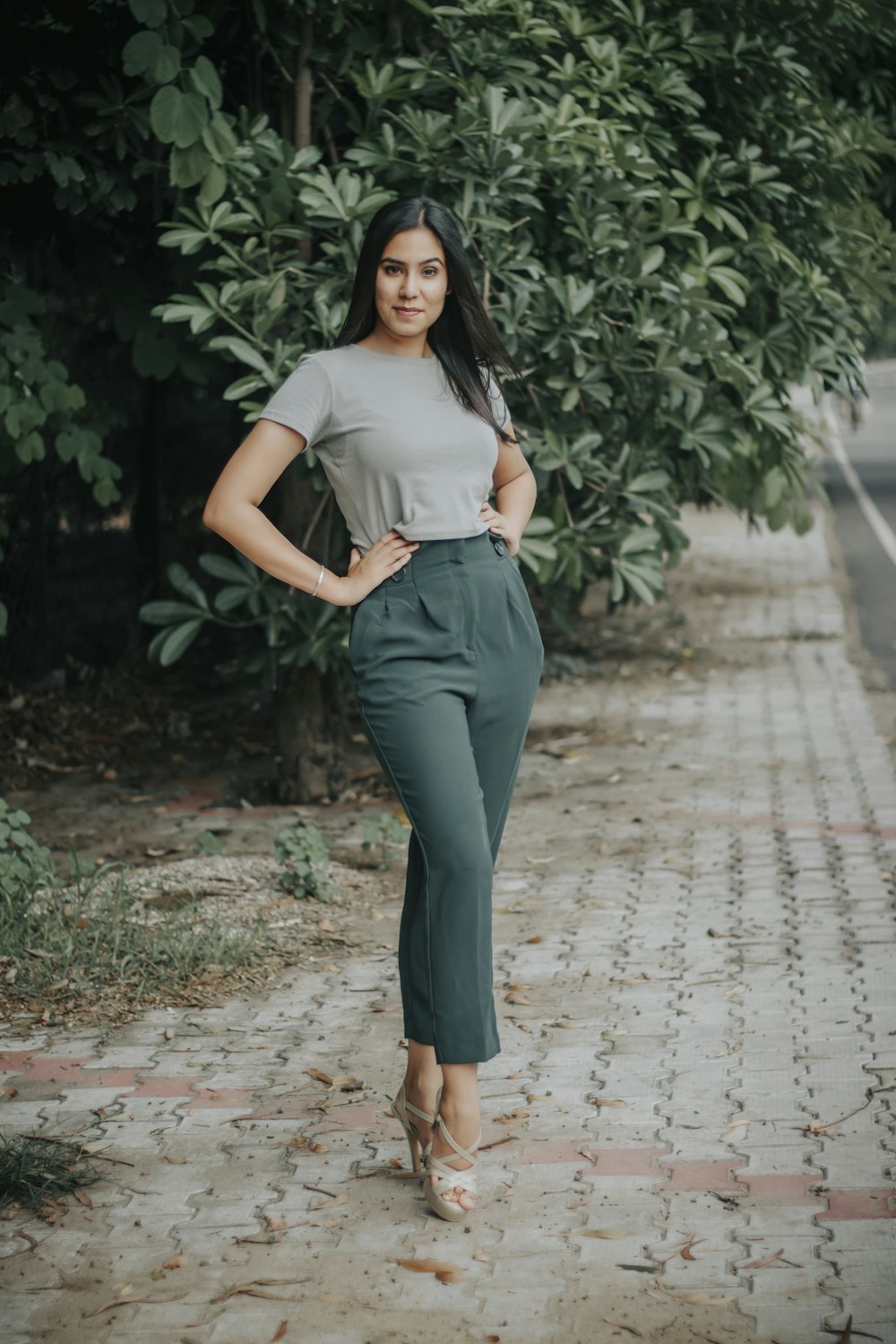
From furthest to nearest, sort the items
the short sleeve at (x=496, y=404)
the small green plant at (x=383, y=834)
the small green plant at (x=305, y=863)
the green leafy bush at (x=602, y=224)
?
the small green plant at (x=383, y=834)
the green leafy bush at (x=602, y=224)
the small green plant at (x=305, y=863)
the short sleeve at (x=496, y=404)

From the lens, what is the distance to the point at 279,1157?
3.80 meters

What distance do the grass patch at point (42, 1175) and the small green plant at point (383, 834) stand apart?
101 inches

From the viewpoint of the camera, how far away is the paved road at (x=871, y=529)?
12.0 metres

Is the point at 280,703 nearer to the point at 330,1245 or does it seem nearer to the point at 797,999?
the point at 797,999

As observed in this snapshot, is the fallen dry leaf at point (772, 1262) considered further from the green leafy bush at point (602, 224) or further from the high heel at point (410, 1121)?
the green leafy bush at point (602, 224)

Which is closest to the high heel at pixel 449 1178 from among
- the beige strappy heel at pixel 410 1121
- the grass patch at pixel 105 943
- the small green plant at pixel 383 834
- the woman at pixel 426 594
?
the woman at pixel 426 594

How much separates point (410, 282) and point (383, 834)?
3408mm

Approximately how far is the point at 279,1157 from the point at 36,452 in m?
3.51

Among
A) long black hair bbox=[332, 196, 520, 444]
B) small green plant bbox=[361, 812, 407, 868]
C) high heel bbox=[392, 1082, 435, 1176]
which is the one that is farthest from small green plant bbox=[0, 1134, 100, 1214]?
small green plant bbox=[361, 812, 407, 868]

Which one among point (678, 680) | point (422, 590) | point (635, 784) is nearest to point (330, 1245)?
point (422, 590)

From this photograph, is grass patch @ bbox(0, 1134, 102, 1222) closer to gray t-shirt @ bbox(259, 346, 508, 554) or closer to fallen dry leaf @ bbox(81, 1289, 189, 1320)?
Result: fallen dry leaf @ bbox(81, 1289, 189, 1320)

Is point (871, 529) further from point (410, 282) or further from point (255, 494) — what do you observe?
point (255, 494)

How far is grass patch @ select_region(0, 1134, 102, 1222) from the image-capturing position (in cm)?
355

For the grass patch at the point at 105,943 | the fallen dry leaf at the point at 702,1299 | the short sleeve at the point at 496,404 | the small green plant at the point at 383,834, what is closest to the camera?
the fallen dry leaf at the point at 702,1299
